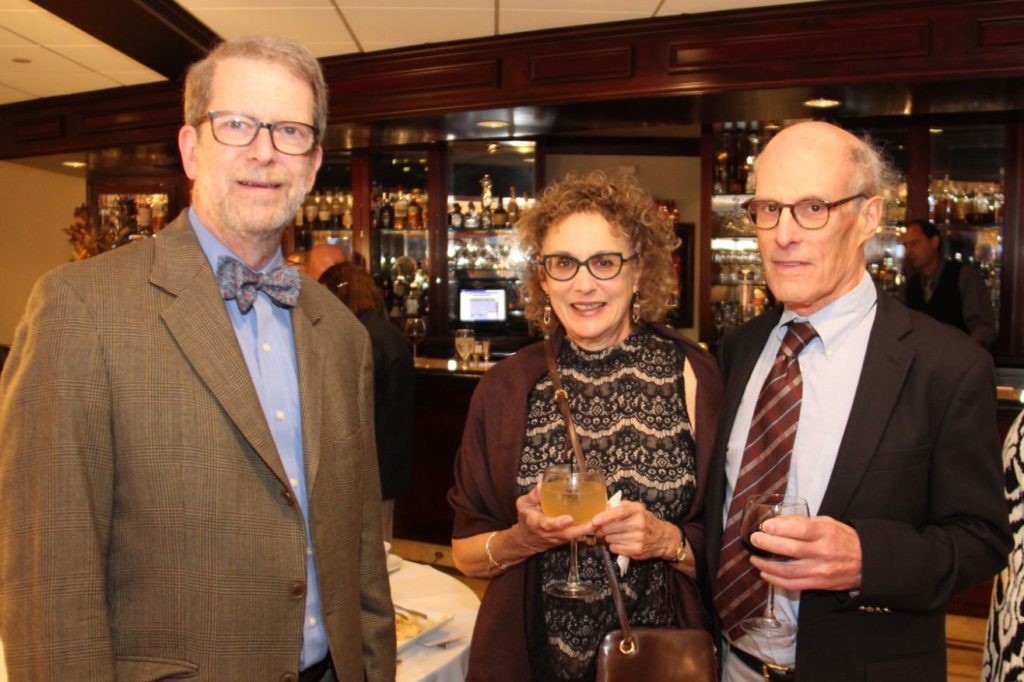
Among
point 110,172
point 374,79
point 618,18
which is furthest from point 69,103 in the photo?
point 618,18

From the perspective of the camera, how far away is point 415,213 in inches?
301

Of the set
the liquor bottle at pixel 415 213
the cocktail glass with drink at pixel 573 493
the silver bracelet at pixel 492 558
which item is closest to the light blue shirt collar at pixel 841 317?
the cocktail glass with drink at pixel 573 493

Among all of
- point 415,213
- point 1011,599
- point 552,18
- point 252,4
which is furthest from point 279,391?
point 415,213

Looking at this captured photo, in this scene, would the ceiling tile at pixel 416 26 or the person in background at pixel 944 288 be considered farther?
the person in background at pixel 944 288

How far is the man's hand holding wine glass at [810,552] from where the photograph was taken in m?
1.45

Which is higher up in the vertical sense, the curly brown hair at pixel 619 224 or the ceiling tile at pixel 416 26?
the ceiling tile at pixel 416 26

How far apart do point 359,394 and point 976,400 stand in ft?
3.87

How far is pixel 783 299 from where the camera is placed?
172cm

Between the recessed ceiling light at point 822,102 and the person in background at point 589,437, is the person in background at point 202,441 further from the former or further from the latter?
the recessed ceiling light at point 822,102

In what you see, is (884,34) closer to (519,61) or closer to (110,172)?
(519,61)

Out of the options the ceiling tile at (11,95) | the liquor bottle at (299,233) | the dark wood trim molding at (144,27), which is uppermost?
the ceiling tile at (11,95)

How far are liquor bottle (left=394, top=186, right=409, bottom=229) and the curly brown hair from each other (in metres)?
5.66

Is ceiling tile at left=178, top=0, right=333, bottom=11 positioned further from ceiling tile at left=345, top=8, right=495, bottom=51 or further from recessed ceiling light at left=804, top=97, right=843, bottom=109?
recessed ceiling light at left=804, top=97, right=843, bottom=109

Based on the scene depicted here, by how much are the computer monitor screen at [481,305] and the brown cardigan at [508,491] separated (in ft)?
18.1
